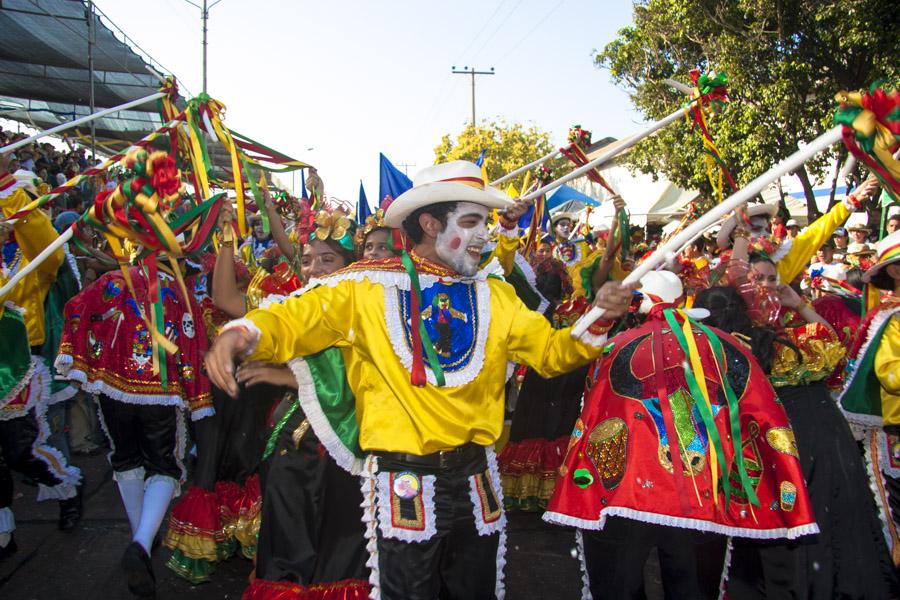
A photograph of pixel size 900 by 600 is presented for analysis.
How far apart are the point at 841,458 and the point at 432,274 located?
2.12m

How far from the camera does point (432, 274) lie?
3.36 meters

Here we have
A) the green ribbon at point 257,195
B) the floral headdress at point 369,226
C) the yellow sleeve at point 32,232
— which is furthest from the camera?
the yellow sleeve at point 32,232

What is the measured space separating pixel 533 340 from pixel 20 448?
3.71 m

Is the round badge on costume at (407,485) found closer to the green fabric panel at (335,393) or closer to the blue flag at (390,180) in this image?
the green fabric panel at (335,393)

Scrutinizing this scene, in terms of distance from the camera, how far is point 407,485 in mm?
3027

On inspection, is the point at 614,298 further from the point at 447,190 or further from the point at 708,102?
the point at 708,102

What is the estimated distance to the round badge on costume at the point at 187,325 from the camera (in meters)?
4.93

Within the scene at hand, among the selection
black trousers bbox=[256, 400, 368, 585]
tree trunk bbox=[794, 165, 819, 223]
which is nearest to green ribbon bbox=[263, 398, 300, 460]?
black trousers bbox=[256, 400, 368, 585]

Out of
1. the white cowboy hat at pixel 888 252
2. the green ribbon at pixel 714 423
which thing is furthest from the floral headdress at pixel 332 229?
the white cowboy hat at pixel 888 252

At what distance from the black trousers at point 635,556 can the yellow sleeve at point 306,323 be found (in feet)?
4.59

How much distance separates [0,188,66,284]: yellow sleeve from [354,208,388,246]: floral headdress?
2122mm

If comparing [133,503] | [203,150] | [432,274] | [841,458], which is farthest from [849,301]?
[133,503]

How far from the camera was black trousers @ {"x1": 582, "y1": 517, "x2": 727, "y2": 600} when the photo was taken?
3.46 metres

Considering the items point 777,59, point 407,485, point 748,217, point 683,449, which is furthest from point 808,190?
point 407,485
